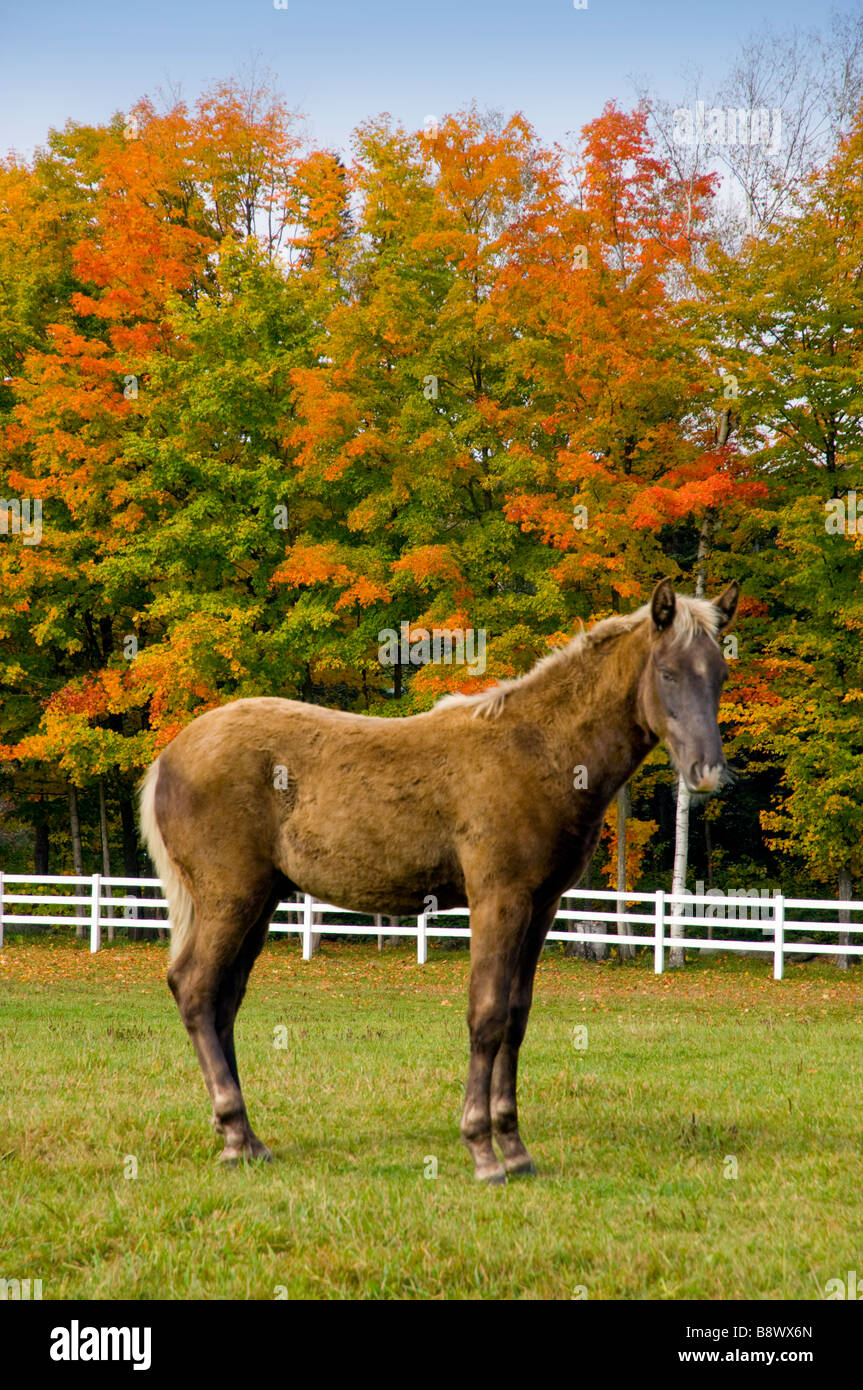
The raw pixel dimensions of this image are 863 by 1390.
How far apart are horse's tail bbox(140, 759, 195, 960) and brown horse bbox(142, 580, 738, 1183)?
0.02 metres

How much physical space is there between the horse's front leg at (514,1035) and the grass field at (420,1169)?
11.6 inches

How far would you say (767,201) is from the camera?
2152 cm

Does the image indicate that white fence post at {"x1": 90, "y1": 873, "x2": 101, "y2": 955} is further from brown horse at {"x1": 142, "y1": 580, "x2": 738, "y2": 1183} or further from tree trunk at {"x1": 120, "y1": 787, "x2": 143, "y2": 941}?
brown horse at {"x1": 142, "y1": 580, "x2": 738, "y2": 1183}

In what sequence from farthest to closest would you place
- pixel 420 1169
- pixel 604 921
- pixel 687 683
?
pixel 604 921
pixel 420 1169
pixel 687 683

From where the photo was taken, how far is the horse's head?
5.12 m

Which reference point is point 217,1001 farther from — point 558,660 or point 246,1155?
point 558,660

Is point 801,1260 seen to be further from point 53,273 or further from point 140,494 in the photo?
point 53,273

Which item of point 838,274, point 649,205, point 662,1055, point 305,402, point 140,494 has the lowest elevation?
point 662,1055

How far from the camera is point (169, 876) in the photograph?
20.2 ft

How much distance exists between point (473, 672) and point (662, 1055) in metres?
8.99

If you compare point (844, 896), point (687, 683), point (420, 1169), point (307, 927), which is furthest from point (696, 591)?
point (420, 1169)

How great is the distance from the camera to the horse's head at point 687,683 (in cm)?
512

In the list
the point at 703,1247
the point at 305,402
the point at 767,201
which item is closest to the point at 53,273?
the point at 305,402

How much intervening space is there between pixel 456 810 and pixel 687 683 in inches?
50.4
